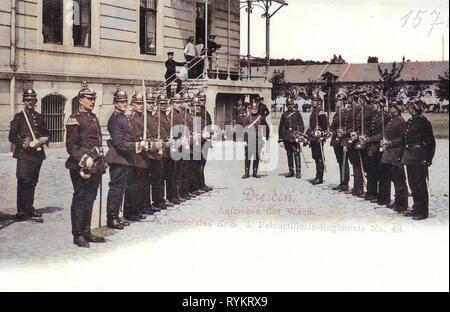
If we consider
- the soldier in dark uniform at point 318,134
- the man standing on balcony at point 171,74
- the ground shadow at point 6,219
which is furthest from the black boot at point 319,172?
the ground shadow at point 6,219

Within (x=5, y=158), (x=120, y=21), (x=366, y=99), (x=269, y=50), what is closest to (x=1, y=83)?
(x=5, y=158)

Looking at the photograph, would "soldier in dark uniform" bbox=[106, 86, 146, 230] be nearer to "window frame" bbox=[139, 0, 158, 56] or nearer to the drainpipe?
"window frame" bbox=[139, 0, 158, 56]

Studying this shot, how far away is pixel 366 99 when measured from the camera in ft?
22.4

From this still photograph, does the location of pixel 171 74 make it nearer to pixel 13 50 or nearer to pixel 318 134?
pixel 13 50

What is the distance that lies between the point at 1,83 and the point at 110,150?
1.63 metres

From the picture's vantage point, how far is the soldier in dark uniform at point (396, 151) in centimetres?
625

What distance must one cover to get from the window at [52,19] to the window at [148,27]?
1.01 meters

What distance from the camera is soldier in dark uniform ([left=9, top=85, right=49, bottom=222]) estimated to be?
596 cm

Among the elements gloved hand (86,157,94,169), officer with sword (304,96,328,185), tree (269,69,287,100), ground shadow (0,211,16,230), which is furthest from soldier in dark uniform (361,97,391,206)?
ground shadow (0,211,16,230)

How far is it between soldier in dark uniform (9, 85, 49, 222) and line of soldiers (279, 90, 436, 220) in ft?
9.73

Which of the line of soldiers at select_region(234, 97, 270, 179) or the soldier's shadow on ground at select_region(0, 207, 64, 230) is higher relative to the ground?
the line of soldiers at select_region(234, 97, 270, 179)

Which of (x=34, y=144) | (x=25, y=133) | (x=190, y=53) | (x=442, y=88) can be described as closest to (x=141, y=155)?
(x=34, y=144)

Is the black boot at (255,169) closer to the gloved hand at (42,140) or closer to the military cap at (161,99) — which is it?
the military cap at (161,99)

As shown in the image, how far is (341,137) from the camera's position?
703 cm
